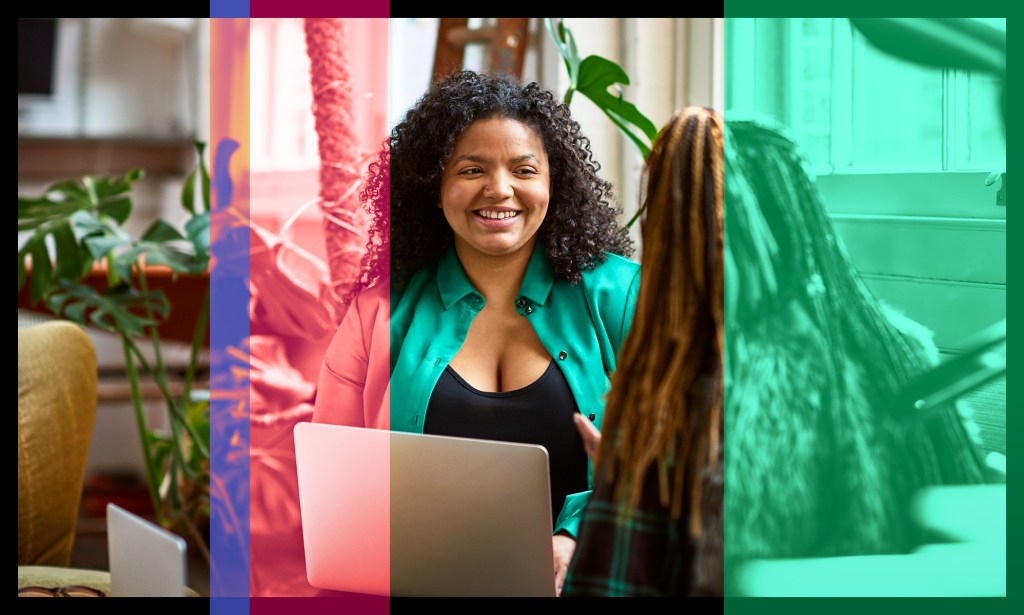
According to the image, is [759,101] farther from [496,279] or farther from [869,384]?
[869,384]

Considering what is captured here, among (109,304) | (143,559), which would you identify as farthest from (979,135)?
(109,304)

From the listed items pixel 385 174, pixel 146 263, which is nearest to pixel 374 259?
pixel 385 174

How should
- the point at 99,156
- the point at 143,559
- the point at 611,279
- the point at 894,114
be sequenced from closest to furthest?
1. the point at 143,559
2. the point at 611,279
3. the point at 894,114
4. the point at 99,156

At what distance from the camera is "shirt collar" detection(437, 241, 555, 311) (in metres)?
1.42

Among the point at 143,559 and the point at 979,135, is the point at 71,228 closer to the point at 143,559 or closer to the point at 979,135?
the point at 143,559

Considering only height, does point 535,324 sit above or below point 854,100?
below

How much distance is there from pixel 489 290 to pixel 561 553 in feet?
1.34

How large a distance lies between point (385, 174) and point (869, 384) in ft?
3.02

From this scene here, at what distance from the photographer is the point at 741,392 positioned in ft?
2.47

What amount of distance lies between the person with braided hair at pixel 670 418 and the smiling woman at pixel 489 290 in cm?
55

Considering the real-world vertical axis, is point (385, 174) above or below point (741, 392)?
above

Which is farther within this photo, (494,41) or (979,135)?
(494,41)

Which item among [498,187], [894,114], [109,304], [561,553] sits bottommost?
[561,553]

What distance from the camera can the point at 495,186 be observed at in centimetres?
135
